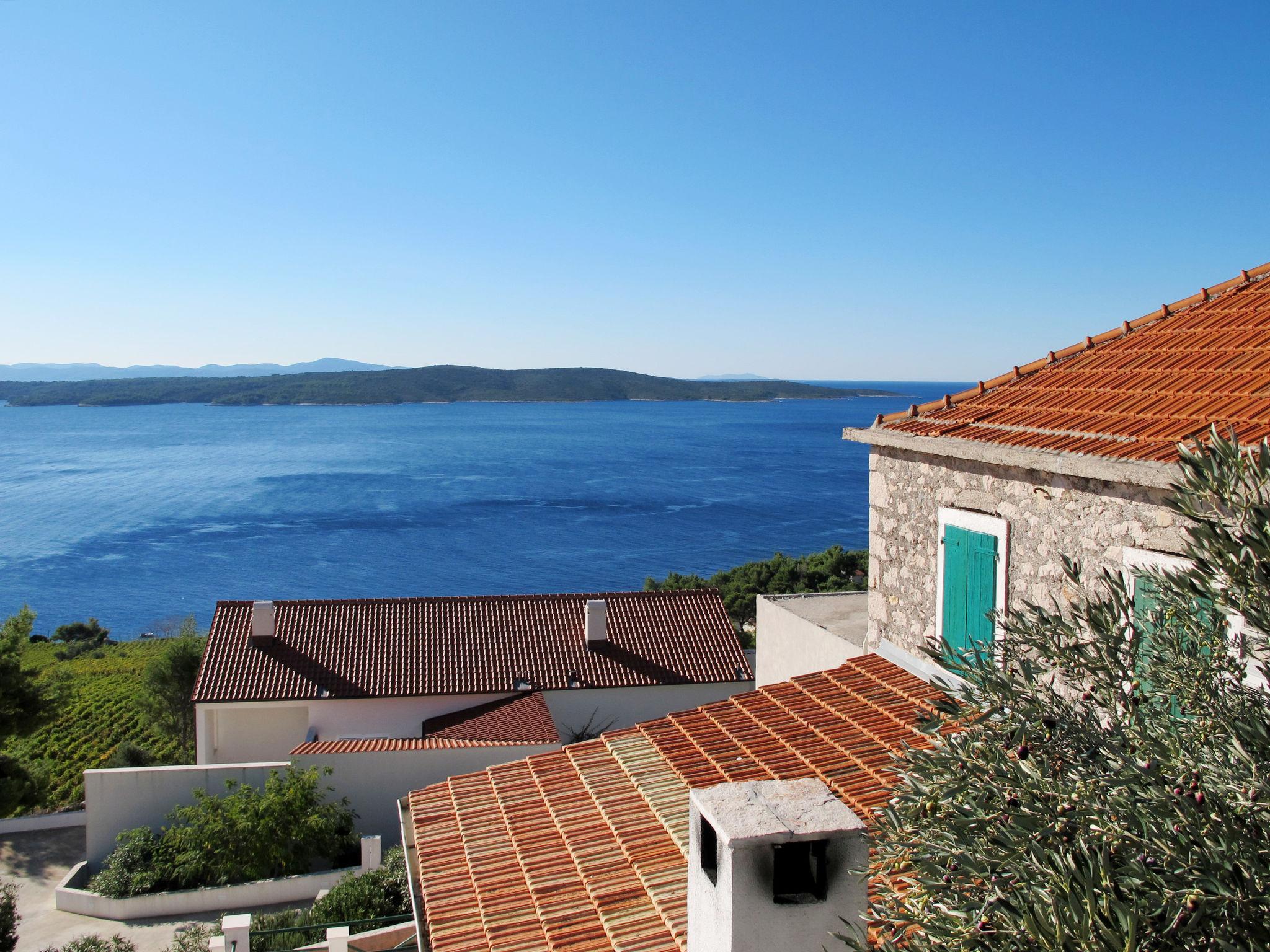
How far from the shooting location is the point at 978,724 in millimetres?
3559

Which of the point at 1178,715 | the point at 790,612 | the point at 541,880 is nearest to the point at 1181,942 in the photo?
the point at 1178,715

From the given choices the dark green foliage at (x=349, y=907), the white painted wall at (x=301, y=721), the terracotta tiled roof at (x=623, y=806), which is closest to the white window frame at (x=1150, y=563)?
the terracotta tiled roof at (x=623, y=806)

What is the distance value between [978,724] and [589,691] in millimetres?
19032

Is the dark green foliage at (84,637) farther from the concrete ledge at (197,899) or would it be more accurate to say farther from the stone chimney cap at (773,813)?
the stone chimney cap at (773,813)

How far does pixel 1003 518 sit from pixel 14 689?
69.9ft

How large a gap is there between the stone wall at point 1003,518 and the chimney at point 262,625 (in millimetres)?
17561

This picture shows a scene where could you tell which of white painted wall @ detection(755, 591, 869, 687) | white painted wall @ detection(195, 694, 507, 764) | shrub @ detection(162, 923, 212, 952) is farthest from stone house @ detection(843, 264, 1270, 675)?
white painted wall @ detection(195, 694, 507, 764)

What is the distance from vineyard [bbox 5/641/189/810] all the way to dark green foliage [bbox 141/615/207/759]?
1.60ft

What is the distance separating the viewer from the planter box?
592 inches

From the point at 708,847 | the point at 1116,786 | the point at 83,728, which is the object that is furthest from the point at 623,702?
the point at 83,728

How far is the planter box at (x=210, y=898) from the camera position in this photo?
49.4ft

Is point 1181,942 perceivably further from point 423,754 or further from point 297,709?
point 297,709

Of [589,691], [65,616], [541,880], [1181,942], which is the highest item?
[1181,942]

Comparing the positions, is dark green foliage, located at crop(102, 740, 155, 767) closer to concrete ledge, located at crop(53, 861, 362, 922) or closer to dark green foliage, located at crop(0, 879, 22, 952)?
concrete ledge, located at crop(53, 861, 362, 922)
